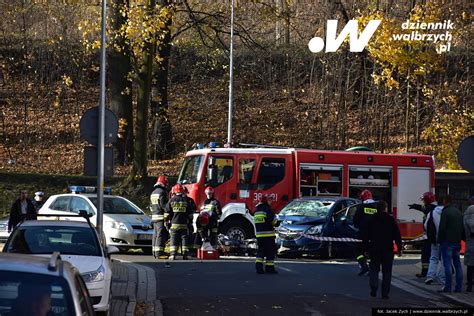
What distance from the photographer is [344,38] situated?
41.8 meters

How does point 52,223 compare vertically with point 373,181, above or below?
below

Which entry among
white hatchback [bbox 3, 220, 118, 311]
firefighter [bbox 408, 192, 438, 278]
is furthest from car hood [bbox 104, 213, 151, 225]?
white hatchback [bbox 3, 220, 118, 311]

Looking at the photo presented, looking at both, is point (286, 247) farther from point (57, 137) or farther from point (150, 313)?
point (57, 137)

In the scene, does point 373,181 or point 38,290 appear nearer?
point 38,290

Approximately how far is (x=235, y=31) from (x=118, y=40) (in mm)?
5228

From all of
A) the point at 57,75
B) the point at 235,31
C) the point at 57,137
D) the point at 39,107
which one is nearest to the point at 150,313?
the point at 235,31

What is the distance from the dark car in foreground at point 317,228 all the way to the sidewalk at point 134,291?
15.0 feet

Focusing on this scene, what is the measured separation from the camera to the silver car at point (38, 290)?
6.05m

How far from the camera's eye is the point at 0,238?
87.8ft

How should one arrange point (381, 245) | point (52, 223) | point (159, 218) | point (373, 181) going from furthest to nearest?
point (373, 181)
point (159, 218)
point (381, 245)
point (52, 223)

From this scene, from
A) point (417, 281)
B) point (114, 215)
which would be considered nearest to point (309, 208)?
point (114, 215)

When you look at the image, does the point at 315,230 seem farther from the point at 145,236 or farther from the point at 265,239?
the point at 265,239

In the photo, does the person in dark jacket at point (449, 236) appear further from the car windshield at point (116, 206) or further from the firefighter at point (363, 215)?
the car windshield at point (116, 206)

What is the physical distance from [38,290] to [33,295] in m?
0.05
